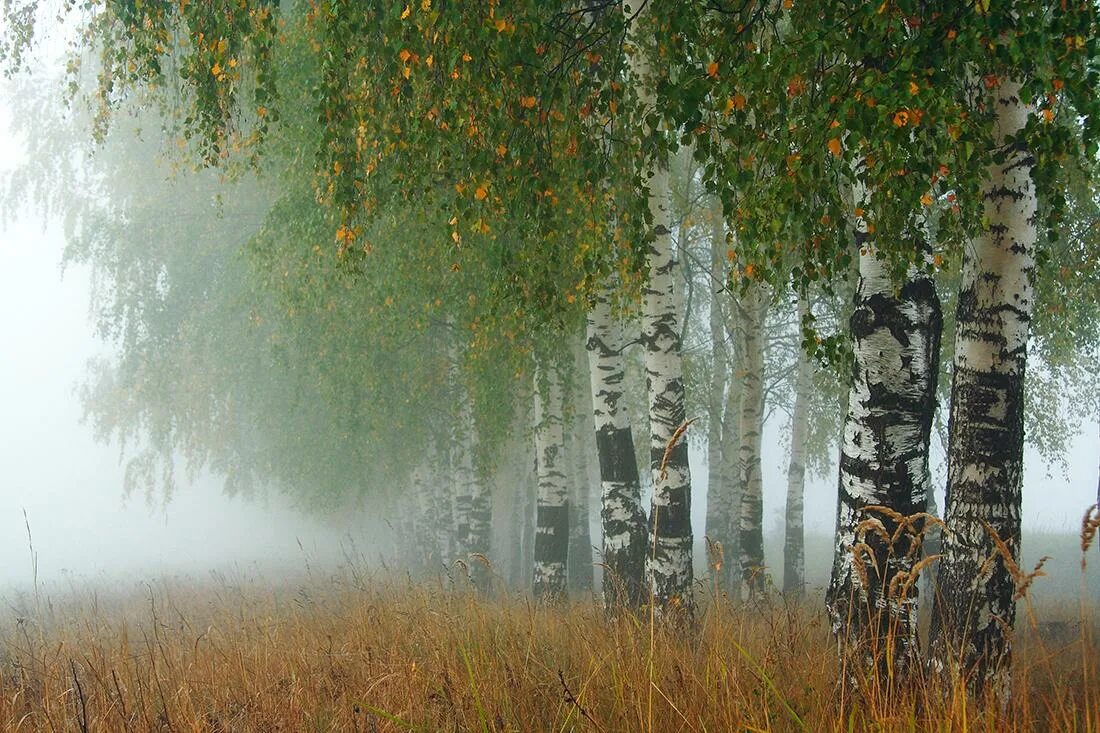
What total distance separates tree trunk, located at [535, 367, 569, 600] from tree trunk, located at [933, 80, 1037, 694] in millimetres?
5990

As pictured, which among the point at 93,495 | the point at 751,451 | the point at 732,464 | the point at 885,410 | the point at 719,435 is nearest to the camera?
the point at 885,410

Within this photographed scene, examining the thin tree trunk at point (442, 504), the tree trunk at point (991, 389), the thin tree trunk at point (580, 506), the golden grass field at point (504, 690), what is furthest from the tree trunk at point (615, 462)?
the thin tree trunk at point (442, 504)

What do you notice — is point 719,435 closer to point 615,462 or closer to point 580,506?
point 580,506

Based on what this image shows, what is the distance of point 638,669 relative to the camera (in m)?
3.61

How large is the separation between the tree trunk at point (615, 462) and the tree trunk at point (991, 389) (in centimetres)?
352

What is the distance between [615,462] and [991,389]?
167 inches

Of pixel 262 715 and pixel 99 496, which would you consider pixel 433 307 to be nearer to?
pixel 262 715

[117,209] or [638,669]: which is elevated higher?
[117,209]

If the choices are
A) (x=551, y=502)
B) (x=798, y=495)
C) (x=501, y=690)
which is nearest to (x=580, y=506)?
(x=798, y=495)

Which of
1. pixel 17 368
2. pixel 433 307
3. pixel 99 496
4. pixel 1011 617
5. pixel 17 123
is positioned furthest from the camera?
pixel 17 368

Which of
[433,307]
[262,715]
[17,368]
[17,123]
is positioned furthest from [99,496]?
[262,715]

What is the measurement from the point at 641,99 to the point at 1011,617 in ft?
17.9

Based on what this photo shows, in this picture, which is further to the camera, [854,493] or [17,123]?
[17,123]

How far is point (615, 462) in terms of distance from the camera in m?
8.73
